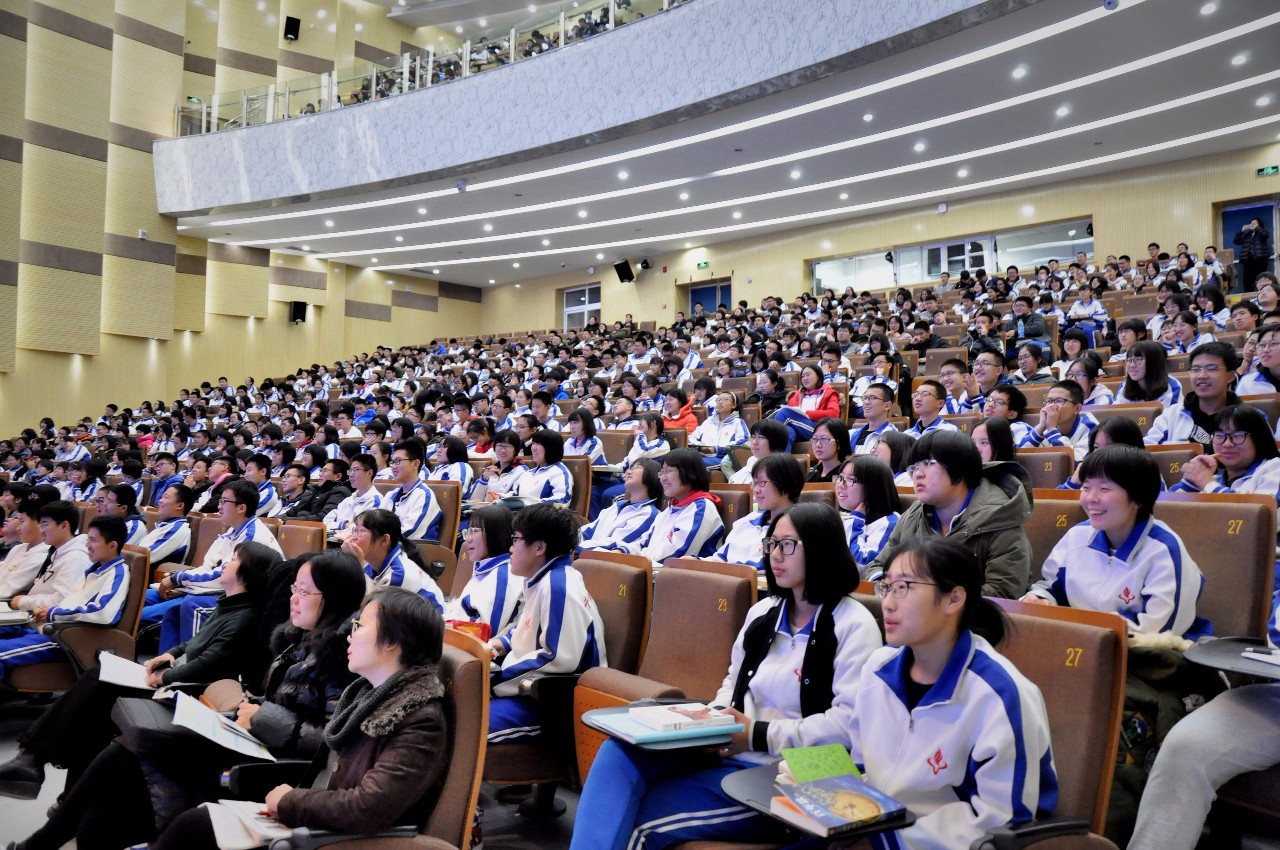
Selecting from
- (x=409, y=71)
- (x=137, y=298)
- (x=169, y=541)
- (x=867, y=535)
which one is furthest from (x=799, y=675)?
(x=137, y=298)

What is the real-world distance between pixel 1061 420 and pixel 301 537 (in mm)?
3690

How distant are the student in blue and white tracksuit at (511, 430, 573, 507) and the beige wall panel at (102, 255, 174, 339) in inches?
506

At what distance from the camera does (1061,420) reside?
4.25m

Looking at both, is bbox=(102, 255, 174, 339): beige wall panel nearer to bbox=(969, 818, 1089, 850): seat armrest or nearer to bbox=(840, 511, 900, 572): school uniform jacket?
bbox=(840, 511, 900, 572): school uniform jacket

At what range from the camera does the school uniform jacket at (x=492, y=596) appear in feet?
9.53

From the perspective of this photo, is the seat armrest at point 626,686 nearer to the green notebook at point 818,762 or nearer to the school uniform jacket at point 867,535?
the green notebook at point 818,762

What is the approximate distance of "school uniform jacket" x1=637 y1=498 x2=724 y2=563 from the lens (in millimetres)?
3639

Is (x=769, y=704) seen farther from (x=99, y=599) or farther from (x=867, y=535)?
(x=99, y=599)

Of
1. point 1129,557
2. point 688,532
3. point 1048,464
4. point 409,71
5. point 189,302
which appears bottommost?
point 688,532

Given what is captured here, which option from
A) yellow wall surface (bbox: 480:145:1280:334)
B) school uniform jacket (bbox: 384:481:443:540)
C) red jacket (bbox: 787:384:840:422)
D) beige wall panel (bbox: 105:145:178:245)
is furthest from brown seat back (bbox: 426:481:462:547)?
beige wall panel (bbox: 105:145:178:245)

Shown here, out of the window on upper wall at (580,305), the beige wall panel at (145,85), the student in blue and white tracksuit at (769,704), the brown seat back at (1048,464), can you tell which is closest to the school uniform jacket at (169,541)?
the student in blue and white tracksuit at (769,704)

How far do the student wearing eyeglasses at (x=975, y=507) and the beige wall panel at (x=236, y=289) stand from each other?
16935 millimetres

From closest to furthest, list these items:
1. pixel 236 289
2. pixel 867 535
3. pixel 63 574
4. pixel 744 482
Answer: pixel 867 535, pixel 63 574, pixel 744 482, pixel 236 289

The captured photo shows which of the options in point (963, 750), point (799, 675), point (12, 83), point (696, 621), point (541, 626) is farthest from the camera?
point (12, 83)
